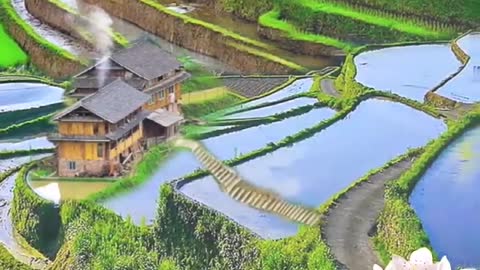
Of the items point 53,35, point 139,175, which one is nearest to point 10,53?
point 53,35

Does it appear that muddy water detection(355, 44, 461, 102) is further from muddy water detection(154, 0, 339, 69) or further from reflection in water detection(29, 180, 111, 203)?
reflection in water detection(29, 180, 111, 203)

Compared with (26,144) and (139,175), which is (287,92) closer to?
(26,144)

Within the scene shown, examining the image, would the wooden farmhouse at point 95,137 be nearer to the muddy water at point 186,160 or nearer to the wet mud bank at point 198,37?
the muddy water at point 186,160

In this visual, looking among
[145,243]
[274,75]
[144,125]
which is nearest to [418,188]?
[145,243]

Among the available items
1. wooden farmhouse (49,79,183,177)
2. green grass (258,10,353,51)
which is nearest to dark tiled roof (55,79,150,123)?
wooden farmhouse (49,79,183,177)

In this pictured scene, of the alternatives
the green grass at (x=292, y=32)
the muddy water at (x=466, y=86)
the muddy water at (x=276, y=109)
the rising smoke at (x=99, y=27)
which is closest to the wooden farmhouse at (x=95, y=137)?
the muddy water at (x=276, y=109)
